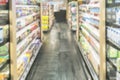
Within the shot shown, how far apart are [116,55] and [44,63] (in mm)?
3851

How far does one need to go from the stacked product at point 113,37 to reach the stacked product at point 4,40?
1.66 meters

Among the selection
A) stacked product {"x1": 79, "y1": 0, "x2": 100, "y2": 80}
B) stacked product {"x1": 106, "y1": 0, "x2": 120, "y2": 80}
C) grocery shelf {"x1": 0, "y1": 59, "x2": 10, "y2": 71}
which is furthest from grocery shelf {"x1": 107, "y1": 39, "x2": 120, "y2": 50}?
grocery shelf {"x1": 0, "y1": 59, "x2": 10, "y2": 71}

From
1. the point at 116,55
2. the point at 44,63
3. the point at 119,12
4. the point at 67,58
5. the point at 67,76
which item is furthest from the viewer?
the point at 67,58

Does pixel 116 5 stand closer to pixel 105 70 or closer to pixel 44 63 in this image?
pixel 105 70

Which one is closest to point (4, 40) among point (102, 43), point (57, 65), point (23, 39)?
point (102, 43)

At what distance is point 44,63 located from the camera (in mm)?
7223

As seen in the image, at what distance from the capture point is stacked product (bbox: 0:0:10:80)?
3.68 m

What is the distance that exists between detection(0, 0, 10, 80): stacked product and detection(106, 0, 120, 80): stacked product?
1665mm

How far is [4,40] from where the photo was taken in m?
3.81

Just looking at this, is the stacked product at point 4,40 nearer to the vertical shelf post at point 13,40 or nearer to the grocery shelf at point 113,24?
the vertical shelf post at point 13,40

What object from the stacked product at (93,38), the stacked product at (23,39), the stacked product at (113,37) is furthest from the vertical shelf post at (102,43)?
the stacked product at (23,39)

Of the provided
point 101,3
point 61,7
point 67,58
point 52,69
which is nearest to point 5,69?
point 101,3

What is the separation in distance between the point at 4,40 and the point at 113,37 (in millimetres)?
1713

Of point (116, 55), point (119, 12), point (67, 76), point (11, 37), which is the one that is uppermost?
point (119, 12)
